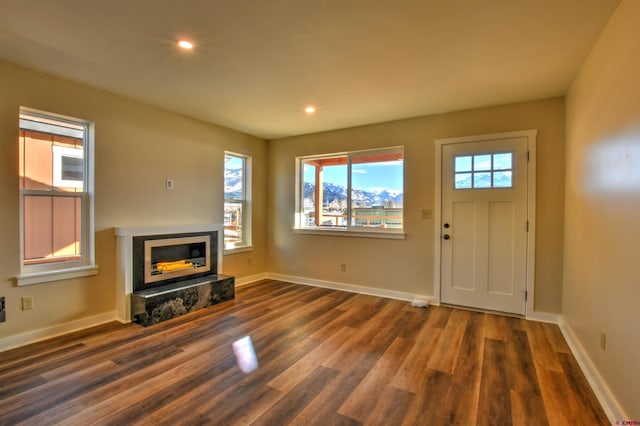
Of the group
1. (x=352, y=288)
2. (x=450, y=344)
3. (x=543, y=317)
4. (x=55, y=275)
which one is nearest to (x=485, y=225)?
(x=543, y=317)

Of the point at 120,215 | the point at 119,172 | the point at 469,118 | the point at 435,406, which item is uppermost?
the point at 469,118

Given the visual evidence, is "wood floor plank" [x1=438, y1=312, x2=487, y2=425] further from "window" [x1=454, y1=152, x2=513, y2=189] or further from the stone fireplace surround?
the stone fireplace surround

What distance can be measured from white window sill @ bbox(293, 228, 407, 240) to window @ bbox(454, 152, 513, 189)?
38.0 inches

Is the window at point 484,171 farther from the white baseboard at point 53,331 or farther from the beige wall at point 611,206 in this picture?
the white baseboard at point 53,331

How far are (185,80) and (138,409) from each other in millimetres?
2632

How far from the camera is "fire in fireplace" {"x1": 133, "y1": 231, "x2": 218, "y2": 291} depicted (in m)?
3.39

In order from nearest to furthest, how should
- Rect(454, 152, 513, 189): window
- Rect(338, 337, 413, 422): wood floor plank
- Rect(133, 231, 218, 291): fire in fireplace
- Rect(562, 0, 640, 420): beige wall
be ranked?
Rect(562, 0, 640, 420): beige wall, Rect(338, 337, 413, 422): wood floor plank, Rect(133, 231, 218, 291): fire in fireplace, Rect(454, 152, 513, 189): window

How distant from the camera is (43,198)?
2.89 metres

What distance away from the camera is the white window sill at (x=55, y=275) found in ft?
8.80

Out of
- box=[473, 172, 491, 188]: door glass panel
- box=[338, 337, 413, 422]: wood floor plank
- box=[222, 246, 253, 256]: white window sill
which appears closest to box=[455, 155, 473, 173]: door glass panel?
box=[473, 172, 491, 188]: door glass panel

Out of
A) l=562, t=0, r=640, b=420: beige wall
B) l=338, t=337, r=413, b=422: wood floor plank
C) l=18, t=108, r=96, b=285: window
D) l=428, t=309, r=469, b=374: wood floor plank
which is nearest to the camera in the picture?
l=562, t=0, r=640, b=420: beige wall

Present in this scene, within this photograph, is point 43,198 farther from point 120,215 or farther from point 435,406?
point 435,406

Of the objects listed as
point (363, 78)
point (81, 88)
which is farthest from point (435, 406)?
point (81, 88)

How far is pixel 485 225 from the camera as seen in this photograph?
3598 millimetres
